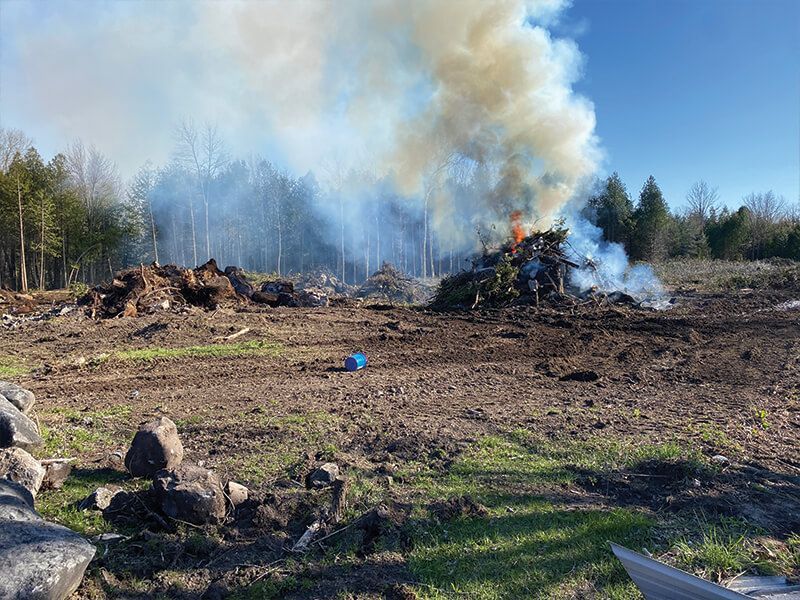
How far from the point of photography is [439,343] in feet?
32.7

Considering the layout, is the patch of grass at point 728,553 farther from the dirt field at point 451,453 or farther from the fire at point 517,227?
the fire at point 517,227

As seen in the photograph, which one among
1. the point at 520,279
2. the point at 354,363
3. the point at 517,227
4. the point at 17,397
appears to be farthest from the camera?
the point at 517,227

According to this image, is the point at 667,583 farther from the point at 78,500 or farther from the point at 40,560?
the point at 78,500

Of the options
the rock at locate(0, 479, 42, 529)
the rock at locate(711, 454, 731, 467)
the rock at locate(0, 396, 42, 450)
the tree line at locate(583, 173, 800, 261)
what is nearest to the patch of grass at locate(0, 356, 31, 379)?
the rock at locate(0, 396, 42, 450)

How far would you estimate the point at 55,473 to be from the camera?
375 cm

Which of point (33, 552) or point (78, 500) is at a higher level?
point (33, 552)

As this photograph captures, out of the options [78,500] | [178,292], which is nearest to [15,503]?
[78,500]

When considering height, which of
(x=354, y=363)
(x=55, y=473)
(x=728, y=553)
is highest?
(x=354, y=363)

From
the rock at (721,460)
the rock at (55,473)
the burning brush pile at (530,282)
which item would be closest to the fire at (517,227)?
the burning brush pile at (530,282)

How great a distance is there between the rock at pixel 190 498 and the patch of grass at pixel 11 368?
Answer: 604cm

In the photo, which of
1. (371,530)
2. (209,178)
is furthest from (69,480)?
(209,178)

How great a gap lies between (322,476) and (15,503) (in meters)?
1.97

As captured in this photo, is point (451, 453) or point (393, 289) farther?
point (393, 289)

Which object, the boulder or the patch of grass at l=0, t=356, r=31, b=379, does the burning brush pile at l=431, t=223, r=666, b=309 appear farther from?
the boulder
